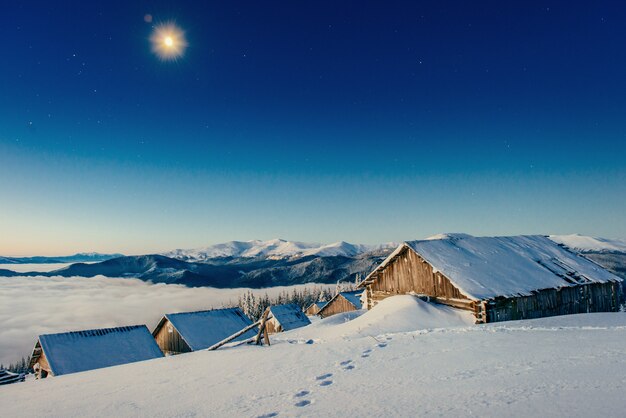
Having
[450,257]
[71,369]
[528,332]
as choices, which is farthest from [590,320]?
[71,369]

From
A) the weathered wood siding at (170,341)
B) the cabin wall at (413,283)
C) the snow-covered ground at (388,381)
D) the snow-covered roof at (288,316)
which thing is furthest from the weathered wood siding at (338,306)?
the snow-covered ground at (388,381)

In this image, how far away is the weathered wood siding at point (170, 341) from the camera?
104ft

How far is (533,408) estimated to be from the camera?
484cm

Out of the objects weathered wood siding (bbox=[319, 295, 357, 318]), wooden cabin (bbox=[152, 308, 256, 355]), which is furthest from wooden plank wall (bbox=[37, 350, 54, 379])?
weathered wood siding (bbox=[319, 295, 357, 318])

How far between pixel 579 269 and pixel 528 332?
57.4 feet

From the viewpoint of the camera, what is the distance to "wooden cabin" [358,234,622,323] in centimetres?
1911

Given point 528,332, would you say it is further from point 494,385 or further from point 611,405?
point 611,405

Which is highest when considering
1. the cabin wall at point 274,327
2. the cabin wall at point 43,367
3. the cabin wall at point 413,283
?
the cabin wall at point 413,283

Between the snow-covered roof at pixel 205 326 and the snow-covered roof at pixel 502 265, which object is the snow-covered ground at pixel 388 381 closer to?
the snow-covered roof at pixel 502 265

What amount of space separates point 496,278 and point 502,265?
2476 mm

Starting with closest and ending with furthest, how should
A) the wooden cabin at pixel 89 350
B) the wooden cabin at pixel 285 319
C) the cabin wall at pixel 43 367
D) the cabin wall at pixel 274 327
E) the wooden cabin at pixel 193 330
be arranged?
the wooden cabin at pixel 89 350 → the cabin wall at pixel 43 367 → the wooden cabin at pixel 193 330 → the cabin wall at pixel 274 327 → the wooden cabin at pixel 285 319

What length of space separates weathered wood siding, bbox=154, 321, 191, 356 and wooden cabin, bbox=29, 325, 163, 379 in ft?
9.54

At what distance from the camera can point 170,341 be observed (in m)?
33.0

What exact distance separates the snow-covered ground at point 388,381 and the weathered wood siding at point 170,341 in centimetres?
2036
